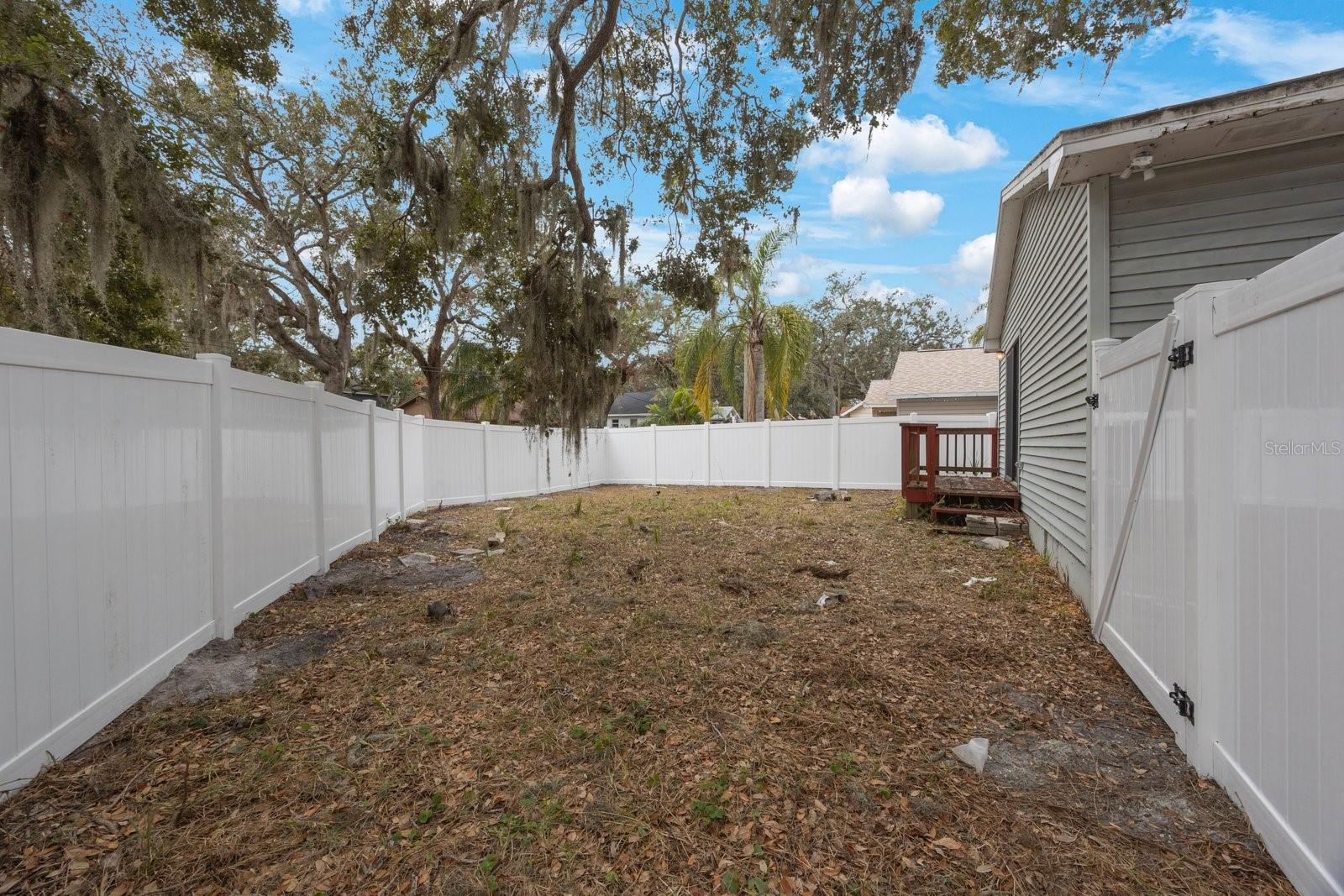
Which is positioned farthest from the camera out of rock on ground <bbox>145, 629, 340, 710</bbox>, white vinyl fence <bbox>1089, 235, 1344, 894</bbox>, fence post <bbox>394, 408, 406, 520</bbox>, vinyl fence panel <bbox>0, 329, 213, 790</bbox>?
fence post <bbox>394, 408, 406, 520</bbox>

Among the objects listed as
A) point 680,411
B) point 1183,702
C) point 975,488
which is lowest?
point 1183,702

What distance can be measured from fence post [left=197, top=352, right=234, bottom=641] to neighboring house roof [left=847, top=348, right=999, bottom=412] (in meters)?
13.2

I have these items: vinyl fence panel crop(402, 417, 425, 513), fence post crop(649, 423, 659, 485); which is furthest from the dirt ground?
fence post crop(649, 423, 659, 485)

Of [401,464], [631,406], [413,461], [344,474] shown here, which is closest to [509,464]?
[413,461]

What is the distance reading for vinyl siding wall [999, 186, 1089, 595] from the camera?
4203 mm

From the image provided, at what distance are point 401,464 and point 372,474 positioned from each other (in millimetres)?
1200

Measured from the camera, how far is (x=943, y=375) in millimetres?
14875

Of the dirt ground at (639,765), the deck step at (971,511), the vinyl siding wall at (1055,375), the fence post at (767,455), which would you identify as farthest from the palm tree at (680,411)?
the dirt ground at (639,765)

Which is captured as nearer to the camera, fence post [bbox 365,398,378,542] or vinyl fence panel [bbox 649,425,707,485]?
fence post [bbox 365,398,378,542]

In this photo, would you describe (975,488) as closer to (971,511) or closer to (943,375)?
(971,511)

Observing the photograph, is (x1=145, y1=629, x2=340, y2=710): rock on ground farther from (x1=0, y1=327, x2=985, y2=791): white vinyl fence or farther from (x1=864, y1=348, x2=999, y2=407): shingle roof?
(x1=864, y1=348, x2=999, y2=407): shingle roof

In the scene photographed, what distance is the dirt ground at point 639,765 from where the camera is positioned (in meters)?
1.69

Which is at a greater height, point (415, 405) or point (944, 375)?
point (415, 405)

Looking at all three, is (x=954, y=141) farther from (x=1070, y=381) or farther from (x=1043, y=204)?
(x=1070, y=381)
